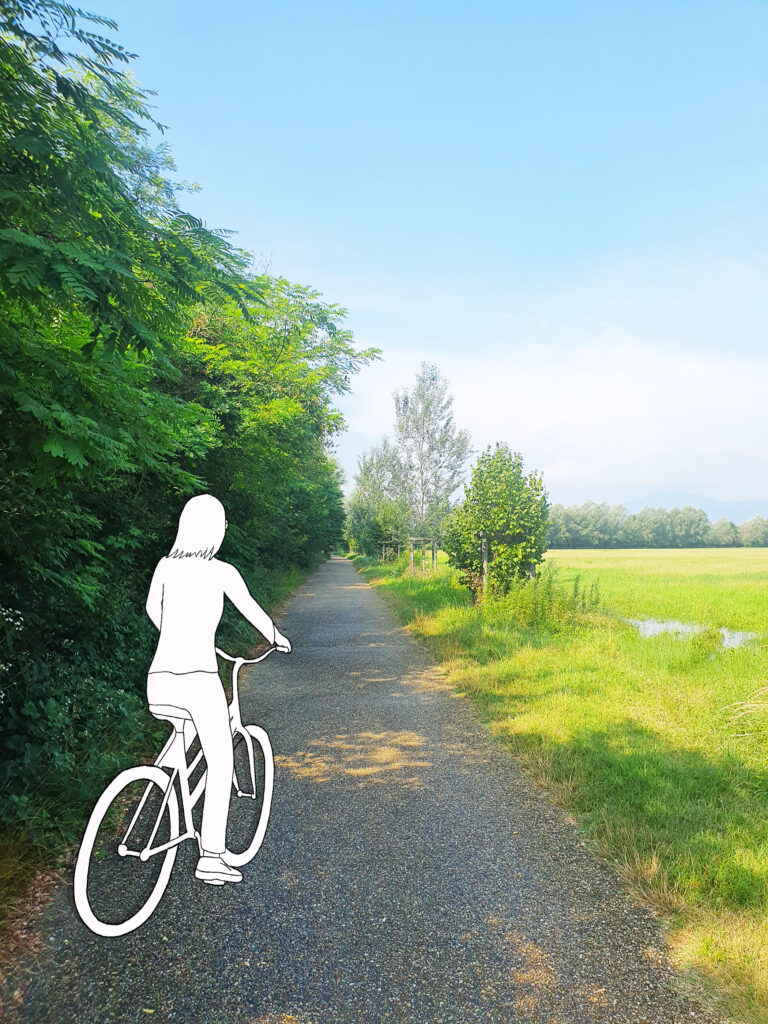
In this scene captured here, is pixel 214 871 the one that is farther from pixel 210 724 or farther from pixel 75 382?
pixel 75 382

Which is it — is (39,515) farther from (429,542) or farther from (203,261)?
(429,542)

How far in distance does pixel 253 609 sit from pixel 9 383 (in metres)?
1.69

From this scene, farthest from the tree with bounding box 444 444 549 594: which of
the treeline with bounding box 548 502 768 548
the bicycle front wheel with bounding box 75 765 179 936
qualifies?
the treeline with bounding box 548 502 768 548

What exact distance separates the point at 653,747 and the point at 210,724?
4407 mm

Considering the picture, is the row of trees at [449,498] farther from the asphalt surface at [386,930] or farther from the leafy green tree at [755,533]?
the leafy green tree at [755,533]

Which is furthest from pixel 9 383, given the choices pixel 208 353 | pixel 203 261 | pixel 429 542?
pixel 429 542

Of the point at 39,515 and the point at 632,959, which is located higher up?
the point at 39,515

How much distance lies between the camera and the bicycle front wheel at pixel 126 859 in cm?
195

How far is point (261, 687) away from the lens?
7418 millimetres

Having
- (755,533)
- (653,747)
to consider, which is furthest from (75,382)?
(755,533)

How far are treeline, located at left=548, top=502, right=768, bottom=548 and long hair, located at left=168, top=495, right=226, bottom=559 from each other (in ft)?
277

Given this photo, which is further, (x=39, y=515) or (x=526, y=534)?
(x=526, y=534)

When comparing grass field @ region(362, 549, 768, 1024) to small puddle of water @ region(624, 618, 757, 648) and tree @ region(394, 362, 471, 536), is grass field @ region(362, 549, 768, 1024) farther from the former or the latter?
tree @ region(394, 362, 471, 536)

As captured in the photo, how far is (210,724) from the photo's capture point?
231cm
